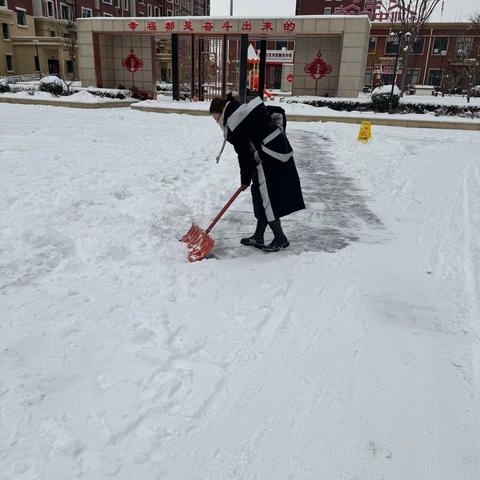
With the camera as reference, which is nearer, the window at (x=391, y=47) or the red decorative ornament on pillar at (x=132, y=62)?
the red decorative ornament on pillar at (x=132, y=62)

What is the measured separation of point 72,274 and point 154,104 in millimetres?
13456

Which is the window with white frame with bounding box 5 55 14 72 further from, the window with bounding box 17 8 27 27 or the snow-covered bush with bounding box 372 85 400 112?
the snow-covered bush with bounding box 372 85 400 112

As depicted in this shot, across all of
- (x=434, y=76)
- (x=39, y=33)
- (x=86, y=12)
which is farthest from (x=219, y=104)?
(x=434, y=76)

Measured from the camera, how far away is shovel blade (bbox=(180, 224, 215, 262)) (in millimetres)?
3557

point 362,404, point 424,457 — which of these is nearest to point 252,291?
point 362,404

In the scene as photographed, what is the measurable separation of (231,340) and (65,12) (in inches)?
1848

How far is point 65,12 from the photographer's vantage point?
4028 cm

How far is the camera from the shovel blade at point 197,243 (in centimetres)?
356

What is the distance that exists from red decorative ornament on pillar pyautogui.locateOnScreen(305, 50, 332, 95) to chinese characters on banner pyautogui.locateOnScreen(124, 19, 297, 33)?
1.75 meters

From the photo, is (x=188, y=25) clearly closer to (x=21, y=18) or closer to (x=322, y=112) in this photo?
(x=322, y=112)

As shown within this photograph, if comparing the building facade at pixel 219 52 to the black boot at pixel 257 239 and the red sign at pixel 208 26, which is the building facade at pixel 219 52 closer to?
the red sign at pixel 208 26

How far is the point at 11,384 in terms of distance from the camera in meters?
2.01

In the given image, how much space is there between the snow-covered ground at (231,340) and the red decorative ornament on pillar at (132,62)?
49.5ft

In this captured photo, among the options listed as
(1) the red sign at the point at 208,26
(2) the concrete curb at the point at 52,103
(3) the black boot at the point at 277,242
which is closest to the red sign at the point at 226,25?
(1) the red sign at the point at 208,26
